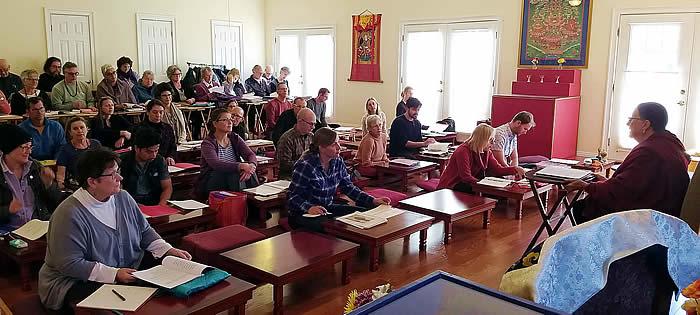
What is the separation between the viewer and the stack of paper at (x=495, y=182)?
5652 mm


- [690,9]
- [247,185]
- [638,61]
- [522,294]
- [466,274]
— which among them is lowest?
[466,274]

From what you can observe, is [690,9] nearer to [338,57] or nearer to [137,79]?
[338,57]

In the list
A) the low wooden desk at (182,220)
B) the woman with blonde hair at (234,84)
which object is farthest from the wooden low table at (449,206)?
the woman with blonde hair at (234,84)

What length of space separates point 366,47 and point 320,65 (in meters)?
1.40

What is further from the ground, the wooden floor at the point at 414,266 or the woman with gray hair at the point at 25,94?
the woman with gray hair at the point at 25,94

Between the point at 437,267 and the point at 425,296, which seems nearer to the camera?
the point at 425,296

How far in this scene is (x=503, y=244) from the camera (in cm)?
505

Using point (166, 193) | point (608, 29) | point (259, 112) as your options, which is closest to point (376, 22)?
point (259, 112)

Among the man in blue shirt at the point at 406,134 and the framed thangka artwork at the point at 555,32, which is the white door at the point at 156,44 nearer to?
the man in blue shirt at the point at 406,134

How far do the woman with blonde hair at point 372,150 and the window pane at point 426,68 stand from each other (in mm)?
4732

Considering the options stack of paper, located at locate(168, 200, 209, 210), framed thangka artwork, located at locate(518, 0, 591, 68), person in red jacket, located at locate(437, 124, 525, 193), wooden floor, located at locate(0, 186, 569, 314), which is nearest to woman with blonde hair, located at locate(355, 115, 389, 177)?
person in red jacket, located at locate(437, 124, 525, 193)

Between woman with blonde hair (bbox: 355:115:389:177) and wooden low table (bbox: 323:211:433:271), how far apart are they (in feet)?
6.54

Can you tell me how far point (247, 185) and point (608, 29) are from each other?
6301mm

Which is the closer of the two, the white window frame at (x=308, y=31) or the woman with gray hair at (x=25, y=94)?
the woman with gray hair at (x=25, y=94)
